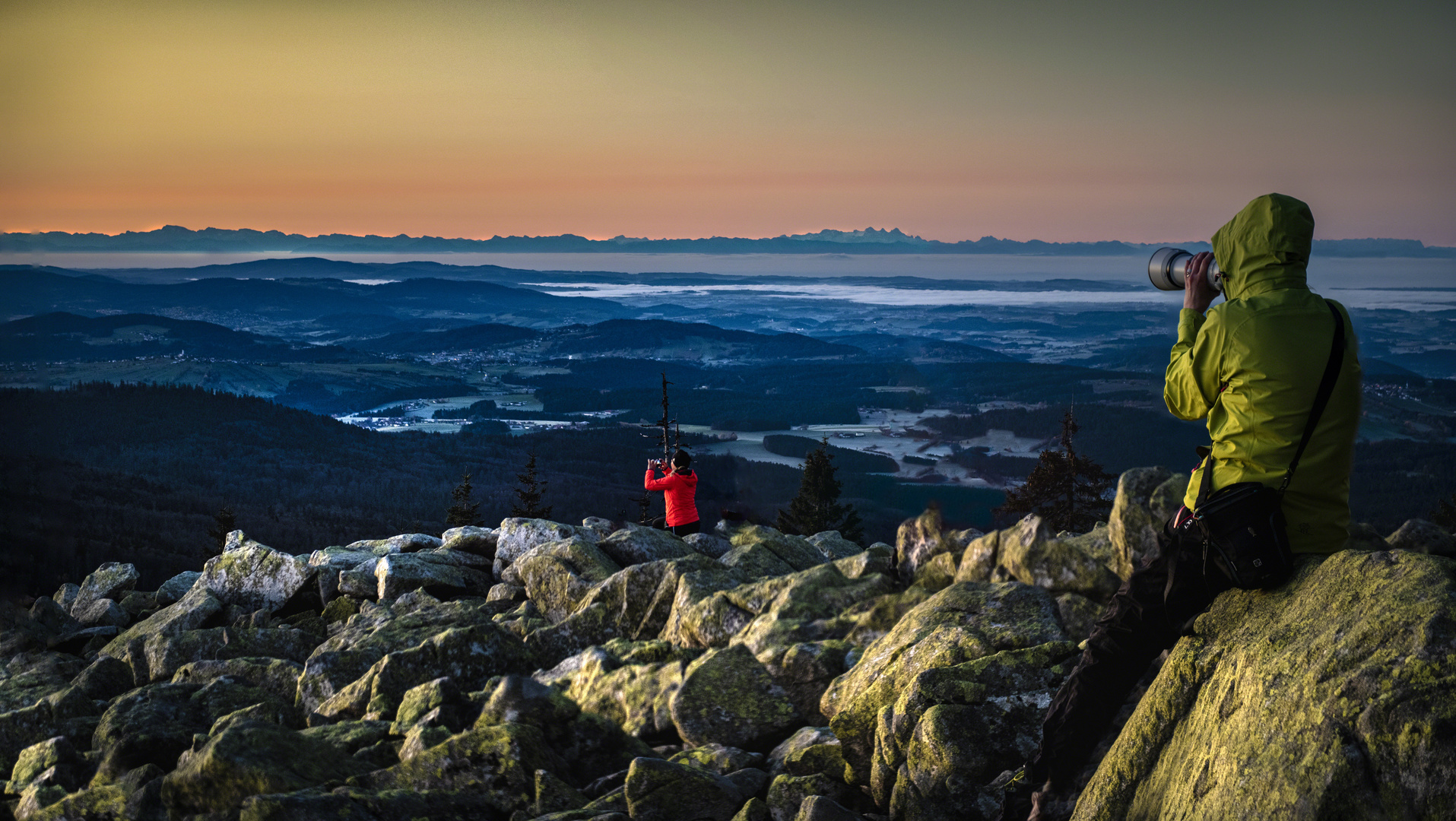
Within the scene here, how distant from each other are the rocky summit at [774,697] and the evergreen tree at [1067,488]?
3224 cm

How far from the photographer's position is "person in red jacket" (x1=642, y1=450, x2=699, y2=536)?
1934cm

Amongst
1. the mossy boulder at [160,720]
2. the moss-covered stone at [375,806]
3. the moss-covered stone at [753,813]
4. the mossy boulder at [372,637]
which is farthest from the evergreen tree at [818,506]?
the moss-covered stone at [375,806]

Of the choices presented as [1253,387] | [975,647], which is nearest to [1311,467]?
[1253,387]

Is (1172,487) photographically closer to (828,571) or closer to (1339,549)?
(1339,549)

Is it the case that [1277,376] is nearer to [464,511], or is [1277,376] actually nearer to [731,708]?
[731,708]

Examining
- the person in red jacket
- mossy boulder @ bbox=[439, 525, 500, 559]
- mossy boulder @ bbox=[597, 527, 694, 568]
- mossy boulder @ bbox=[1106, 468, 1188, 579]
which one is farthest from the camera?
mossy boulder @ bbox=[439, 525, 500, 559]

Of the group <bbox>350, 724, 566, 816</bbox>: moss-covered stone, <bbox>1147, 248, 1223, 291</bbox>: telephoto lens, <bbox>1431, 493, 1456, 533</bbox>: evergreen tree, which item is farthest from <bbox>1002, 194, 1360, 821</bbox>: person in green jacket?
<bbox>1431, 493, 1456, 533</bbox>: evergreen tree

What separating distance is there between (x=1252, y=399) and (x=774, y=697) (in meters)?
6.62

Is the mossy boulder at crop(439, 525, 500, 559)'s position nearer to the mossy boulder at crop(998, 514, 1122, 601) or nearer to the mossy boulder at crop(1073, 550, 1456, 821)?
the mossy boulder at crop(998, 514, 1122, 601)

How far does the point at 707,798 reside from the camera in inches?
320

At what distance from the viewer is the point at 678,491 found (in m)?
19.7

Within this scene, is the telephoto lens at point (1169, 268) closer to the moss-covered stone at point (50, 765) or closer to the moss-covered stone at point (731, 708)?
the moss-covered stone at point (731, 708)

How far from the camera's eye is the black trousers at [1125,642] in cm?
628

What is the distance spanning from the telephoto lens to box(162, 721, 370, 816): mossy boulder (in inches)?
346
